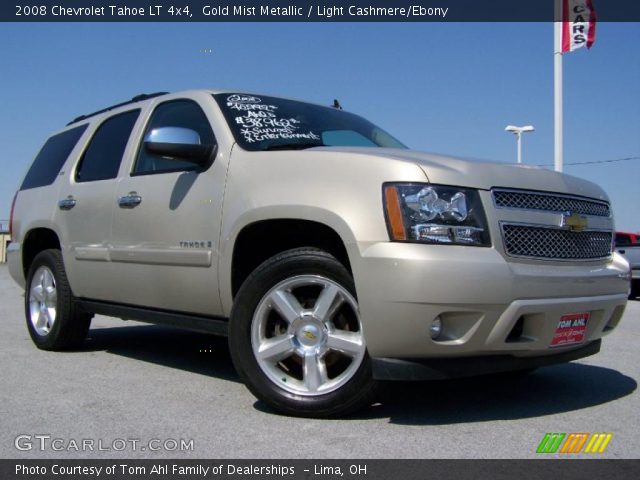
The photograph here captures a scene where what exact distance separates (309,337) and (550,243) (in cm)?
129

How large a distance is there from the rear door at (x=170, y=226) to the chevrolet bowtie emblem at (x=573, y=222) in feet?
6.09

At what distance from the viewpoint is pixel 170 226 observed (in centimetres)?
438

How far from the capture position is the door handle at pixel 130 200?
467 centimetres

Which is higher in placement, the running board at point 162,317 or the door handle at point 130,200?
the door handle at point 130,200

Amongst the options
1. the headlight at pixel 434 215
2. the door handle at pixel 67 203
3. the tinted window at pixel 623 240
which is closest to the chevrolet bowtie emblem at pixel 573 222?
the headlight at pixel 434 215

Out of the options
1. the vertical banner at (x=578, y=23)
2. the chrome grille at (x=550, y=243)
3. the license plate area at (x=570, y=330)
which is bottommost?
the license plate area at (x=570, y=330)

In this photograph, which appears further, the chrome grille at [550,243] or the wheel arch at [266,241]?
the wheel arch at [266,241]

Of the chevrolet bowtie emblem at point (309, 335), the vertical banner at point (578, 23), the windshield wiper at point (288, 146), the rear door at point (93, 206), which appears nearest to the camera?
the chevrolet bowtie emblem at point (309, 335)

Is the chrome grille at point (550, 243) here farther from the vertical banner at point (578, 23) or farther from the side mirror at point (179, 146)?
the vertical banner at point (578, 23)

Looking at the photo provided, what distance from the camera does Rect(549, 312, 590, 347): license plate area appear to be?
354 cm

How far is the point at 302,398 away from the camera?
11.6ft
